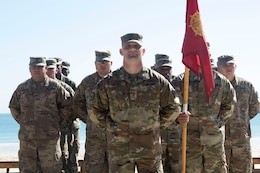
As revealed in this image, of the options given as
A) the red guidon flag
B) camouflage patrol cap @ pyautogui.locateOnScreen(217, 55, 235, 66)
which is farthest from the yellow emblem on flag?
camouflage patrol cap @ pyautogui.locateOnScreen(217, 55, 235, 66)

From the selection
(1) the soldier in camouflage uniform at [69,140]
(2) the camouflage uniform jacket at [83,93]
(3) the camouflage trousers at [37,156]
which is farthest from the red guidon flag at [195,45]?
(1) the soldier in camouflage uniform at [69,140]

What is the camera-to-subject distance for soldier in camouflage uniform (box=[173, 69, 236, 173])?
20.1 feet

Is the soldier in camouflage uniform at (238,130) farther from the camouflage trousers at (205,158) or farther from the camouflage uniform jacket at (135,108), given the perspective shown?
the camouflage uniform jacket at (135,108)

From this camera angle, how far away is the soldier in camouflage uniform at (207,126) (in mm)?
6137

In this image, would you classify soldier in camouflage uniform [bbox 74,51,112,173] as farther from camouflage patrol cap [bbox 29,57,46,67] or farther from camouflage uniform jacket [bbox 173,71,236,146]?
camouflage uniform jacket [bbox 173,71,236,146]

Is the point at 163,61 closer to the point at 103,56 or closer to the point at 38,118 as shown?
the point at 103,56

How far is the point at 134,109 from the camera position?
5047mm

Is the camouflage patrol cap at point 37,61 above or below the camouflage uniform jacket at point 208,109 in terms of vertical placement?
above

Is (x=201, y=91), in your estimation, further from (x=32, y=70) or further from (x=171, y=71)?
(x=32, y=70)

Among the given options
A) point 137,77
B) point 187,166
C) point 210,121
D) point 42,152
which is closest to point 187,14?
point 137,77

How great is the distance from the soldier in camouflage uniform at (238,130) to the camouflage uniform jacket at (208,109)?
3.97ft

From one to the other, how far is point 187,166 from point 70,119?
263 centimetres

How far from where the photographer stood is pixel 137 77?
16.8 ft

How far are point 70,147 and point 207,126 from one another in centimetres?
386
